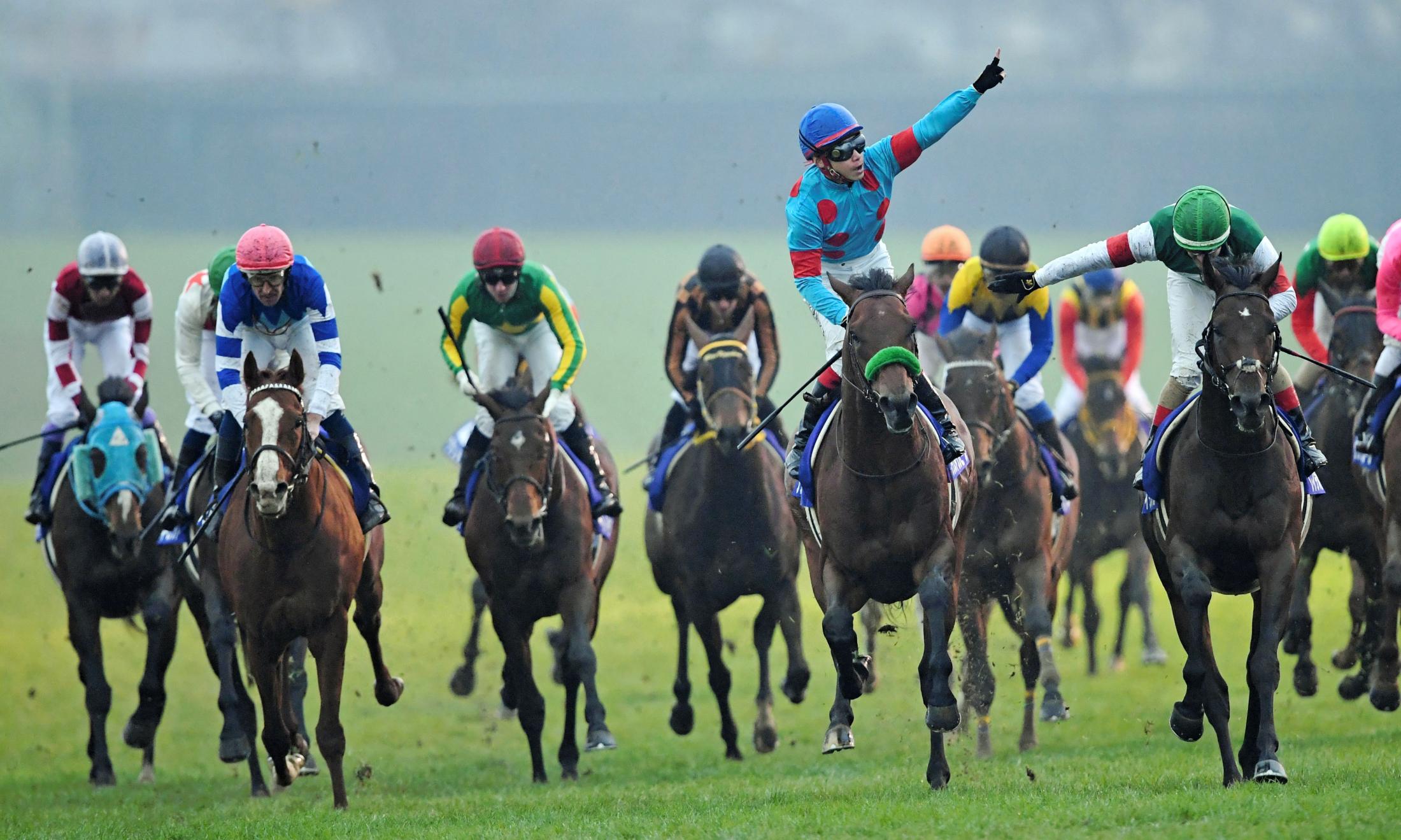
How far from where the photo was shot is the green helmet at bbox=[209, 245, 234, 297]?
1120 cm

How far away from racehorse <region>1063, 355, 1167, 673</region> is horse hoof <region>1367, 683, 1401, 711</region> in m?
4.93

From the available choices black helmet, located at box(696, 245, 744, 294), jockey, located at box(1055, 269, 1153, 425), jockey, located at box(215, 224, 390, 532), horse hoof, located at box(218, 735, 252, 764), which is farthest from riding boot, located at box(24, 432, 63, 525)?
jockey, located at box(1055, 269, 1153, 425)

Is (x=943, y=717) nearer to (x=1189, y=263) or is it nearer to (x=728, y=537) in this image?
(x=1189, y=263)

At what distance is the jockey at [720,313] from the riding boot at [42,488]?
402 cm

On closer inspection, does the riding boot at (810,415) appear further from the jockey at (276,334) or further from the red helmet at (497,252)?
the red helmet at (497,252)

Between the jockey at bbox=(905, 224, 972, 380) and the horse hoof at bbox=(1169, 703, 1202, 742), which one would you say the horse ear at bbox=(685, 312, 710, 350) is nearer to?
the jockey at bbox=(905, 224, 972, 380)

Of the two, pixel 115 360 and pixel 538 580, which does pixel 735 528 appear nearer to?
pixel 538 580

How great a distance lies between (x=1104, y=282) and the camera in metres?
16.8

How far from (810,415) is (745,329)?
9.19 ft

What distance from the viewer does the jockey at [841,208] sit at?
9.06m

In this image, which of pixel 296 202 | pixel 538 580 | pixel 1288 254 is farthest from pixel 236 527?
pixel 296 202

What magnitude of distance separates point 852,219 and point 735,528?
123 inches

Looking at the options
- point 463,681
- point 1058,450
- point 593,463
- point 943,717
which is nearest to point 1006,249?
point 1058,450

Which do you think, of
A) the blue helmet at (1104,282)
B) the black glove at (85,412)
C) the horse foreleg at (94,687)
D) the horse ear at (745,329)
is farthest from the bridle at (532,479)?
the blue helmet at (1104,282)
